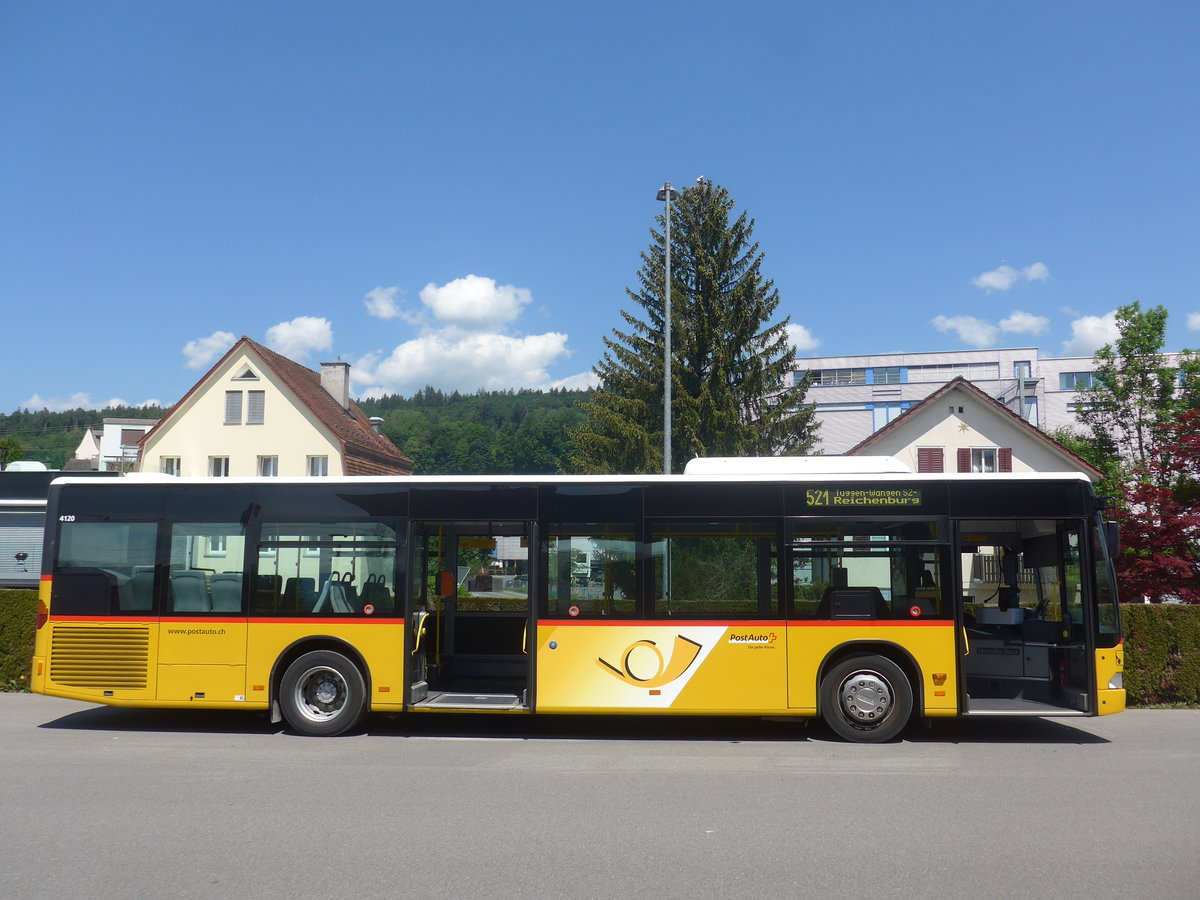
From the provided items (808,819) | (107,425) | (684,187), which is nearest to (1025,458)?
(684,187)

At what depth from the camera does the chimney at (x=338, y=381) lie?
163 ft

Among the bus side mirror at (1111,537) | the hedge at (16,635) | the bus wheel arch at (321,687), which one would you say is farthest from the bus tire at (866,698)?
the hedge at (16,635)

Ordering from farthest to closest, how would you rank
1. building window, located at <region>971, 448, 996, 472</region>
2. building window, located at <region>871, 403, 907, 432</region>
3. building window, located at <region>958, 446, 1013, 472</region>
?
building window, located at <region>871, 403, 907, 432</region>
building window, located at <region>971, 448, 996, 472</region>
building window, located at <region>958, 446, 1013, 472</region>

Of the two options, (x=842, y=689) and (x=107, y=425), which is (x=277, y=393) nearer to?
(x=107, y=425)

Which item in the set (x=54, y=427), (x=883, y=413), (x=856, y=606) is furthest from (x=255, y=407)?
(x=54, y=427)

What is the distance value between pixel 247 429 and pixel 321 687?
116ft

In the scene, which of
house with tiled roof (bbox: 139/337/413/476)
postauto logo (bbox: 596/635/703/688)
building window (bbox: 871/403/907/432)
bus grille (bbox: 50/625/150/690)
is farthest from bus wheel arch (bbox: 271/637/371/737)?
building window (bbox: 871/403/907/432)

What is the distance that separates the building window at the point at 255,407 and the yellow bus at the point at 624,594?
33.6 meters

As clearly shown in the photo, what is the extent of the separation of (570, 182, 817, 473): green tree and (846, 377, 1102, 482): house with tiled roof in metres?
6.10

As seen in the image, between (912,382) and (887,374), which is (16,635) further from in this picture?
(887,374)

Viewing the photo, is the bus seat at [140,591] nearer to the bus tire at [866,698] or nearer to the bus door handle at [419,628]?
the bus door handle at [419,628]

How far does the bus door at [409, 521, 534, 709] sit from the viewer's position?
36.6ft

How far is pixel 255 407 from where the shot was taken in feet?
144

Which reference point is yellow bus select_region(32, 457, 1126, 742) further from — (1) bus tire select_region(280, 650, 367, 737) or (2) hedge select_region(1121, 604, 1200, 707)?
(2) hedge select_region(1121, 604, 1200, 707)
